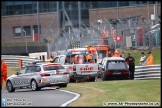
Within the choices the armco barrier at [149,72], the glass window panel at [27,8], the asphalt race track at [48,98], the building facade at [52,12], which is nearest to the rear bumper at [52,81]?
the asphalt race track at [48,98]

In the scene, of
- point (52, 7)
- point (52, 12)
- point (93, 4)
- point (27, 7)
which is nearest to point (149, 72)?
point (52, 12)

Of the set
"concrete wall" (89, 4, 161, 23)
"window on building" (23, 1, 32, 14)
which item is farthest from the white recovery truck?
"window on building" (23, 1, 32, 14)

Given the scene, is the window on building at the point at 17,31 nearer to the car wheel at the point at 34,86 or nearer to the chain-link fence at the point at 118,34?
the chain-link fence at the point at 118,34

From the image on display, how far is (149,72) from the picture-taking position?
32125mm

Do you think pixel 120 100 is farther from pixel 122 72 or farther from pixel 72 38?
pixel 72 38

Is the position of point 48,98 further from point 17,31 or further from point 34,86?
point 17,31

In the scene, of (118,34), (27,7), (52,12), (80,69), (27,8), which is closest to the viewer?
(80,69)

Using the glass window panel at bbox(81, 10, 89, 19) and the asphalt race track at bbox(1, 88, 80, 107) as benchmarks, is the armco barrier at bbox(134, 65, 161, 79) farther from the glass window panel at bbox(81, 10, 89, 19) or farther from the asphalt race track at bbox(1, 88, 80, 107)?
the glass window panel at bbox(81, 10, 89, 19)

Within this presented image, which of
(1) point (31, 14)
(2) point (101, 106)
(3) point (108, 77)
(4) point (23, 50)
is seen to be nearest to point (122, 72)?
(3) point (108, 77)

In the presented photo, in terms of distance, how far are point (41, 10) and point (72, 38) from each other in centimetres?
3511

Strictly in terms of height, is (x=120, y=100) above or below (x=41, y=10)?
below

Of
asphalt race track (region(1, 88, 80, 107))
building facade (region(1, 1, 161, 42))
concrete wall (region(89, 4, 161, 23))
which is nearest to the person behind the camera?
asphalt race track (region(1, 88, 80, 107))

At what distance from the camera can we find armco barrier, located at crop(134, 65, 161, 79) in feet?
104

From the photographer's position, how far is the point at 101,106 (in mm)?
15859
